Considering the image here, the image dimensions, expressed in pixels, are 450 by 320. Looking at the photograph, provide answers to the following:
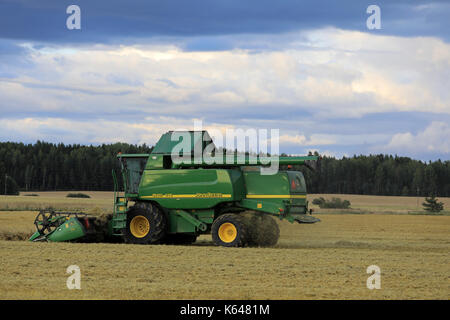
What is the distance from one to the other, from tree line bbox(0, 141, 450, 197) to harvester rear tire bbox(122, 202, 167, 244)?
86.0 metres

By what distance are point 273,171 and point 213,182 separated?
6.36ft

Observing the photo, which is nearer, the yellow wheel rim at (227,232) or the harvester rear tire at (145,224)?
the yellow wheel rim at (227,232)

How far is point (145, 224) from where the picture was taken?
21.5 metres

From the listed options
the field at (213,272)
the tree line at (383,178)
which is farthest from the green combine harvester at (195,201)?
the tree line at (383,178)

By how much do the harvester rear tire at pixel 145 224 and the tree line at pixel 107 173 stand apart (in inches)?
3384

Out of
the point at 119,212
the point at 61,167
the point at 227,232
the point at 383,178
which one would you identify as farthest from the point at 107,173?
the point at 227,232

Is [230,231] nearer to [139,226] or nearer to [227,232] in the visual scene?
[227,232]

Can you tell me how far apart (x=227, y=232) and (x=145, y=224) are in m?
2.95

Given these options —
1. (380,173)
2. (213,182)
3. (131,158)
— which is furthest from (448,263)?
(380,173)

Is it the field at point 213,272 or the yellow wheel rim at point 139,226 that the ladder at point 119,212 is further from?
the field at point 213,272

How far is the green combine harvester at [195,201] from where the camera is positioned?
2027 centimetres

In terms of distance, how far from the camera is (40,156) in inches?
4759
